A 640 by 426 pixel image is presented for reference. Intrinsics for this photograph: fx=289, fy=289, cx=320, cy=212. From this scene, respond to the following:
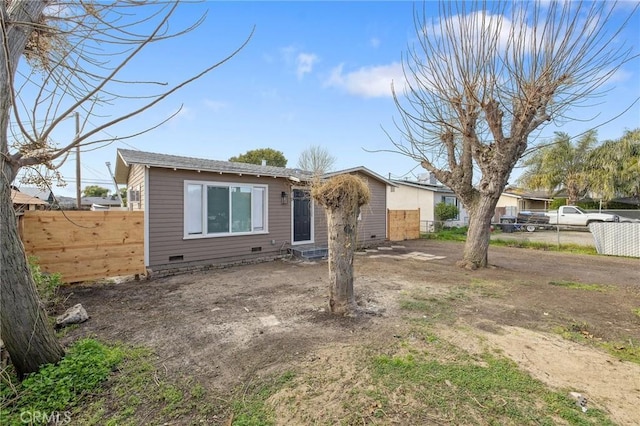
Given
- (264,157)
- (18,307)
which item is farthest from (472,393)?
(264,157)

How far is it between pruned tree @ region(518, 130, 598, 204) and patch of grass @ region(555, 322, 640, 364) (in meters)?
19.7

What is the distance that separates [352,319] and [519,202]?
28.5 metres

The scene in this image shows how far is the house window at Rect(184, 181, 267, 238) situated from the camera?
24.6 feet

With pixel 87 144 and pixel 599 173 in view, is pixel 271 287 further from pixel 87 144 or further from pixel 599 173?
pixel 599 173

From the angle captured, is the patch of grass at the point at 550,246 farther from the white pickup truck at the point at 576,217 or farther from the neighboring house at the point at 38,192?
the neighboring house at the point at 38,192

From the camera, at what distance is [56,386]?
2.37 meters

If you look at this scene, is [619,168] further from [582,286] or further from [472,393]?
[472,393]

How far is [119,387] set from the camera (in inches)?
98.0

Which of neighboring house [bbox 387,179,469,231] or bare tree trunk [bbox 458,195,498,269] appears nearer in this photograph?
bare tree trunk [bbox 458,195,498,269]

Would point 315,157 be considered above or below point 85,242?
above

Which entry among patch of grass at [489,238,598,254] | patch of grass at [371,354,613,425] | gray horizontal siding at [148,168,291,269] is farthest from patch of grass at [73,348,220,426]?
patch of grass at [489,238,598,254]

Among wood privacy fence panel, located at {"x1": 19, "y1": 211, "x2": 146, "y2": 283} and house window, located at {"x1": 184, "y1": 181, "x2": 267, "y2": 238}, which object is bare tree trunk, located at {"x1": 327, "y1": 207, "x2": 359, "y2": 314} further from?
house window, located at {"x1": 184, "y1": 181, "x2": 267, "y2": 238}

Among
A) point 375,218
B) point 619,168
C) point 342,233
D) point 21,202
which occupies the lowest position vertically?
point 342,233

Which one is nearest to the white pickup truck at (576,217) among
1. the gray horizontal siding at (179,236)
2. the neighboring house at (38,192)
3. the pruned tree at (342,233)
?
the gray horizontal siding at (179,236)
